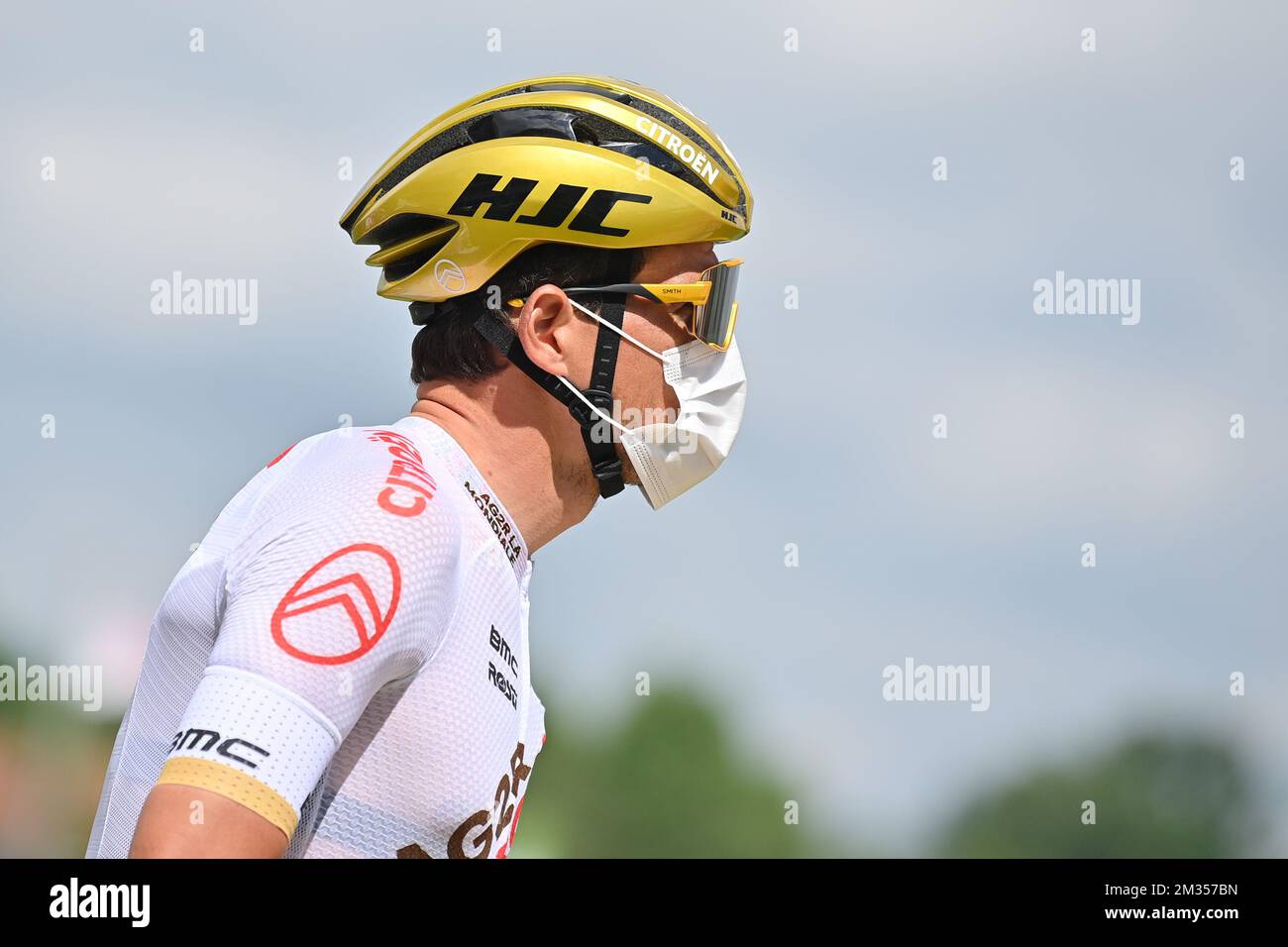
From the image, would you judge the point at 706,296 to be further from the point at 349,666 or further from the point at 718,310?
the point at 349,666

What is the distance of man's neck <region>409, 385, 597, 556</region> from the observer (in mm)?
4816

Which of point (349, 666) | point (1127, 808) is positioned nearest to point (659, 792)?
point (1127, 808)

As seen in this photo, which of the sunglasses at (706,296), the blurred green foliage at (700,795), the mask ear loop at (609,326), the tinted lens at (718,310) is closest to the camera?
the mask ear loop at (609,326)

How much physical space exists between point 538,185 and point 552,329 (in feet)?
1.66

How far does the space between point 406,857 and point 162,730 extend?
82 cm

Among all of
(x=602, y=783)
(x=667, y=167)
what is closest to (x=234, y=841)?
(x=667, y=167)

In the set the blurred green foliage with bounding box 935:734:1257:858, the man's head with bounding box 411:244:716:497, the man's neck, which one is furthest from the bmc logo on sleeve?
the blurred green foliage with bounding box 935:734:1257:858

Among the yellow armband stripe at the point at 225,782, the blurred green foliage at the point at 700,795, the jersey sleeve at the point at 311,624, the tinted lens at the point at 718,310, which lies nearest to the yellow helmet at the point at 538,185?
the tinted lens at the point at 718,310

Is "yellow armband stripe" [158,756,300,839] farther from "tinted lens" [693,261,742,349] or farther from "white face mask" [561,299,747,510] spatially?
"tinted lens" [693,261,742,349]

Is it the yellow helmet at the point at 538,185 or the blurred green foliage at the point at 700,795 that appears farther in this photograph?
the blurred green foliage at the point at 700,795

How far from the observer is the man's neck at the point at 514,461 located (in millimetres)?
4816

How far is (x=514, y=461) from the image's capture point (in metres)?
4.91

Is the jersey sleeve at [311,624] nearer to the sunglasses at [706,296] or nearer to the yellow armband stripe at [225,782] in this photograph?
the yellow armband stripe at [225,782]

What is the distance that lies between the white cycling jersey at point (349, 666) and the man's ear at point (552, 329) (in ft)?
2.13
